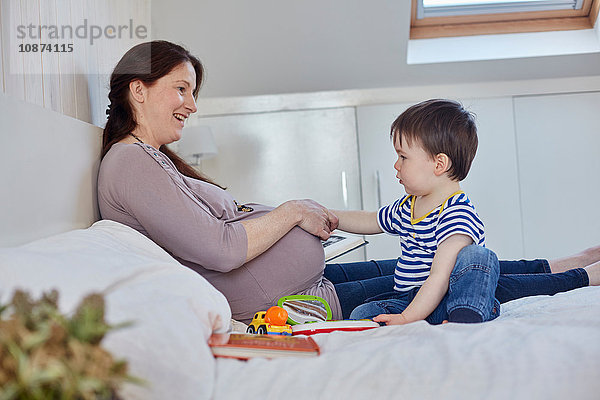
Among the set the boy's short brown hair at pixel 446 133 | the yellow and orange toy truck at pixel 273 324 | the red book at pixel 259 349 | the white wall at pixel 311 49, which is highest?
the white wall at pixel 311 49

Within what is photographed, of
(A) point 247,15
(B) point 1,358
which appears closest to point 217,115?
(A) point 247,15

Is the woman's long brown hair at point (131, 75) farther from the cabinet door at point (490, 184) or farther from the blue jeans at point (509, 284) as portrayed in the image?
the cabinet door at point (490, 184)

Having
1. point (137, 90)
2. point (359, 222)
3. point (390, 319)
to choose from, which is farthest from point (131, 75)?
point (390, 319)

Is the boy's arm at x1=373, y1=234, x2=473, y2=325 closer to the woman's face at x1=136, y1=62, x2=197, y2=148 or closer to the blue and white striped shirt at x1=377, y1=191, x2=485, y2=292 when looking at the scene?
the blue and white striped shirt at x1=377, y1=191, x2=485, y2=292

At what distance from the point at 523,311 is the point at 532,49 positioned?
2.56 metres

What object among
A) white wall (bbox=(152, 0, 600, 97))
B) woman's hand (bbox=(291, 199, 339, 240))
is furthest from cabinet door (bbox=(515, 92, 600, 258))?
woman's hand (bbox=(291, 199, 339, 240))

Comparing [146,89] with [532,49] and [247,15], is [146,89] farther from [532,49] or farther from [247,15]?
[532,49]

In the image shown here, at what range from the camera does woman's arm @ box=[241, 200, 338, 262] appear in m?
1.45

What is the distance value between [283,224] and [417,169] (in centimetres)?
38

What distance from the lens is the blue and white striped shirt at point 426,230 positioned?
1.44 m

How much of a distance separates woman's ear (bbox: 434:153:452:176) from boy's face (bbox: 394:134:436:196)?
0.01 m

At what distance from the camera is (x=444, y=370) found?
2.67 ft

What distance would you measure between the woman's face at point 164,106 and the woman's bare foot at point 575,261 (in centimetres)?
119

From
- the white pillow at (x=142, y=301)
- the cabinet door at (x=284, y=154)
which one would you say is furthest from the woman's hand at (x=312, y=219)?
the cabinet door at (x=284, y=154)
